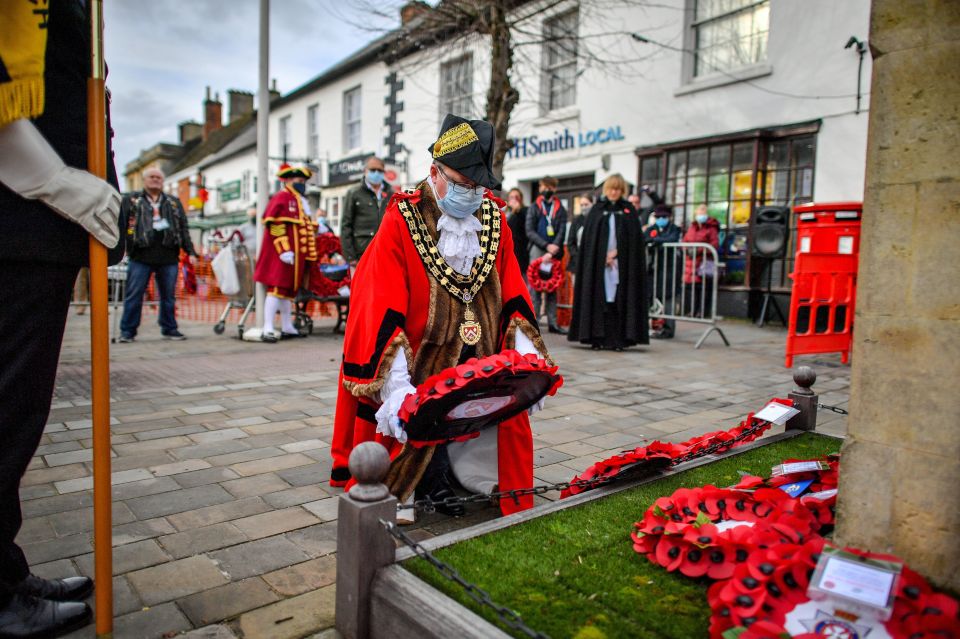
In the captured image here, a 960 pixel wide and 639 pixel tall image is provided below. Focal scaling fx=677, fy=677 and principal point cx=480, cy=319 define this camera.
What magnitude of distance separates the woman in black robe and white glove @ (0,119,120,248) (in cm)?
654

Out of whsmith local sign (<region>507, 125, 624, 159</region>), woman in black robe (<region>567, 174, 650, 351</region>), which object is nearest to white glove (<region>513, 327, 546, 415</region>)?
woman in black robe (<region>567, 174, 650, 351</region>)

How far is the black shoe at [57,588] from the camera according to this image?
6.58 feet

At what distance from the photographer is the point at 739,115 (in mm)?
11492

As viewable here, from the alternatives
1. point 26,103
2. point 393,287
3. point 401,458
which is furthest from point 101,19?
point 401,458

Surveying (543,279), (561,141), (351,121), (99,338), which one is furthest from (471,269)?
(351,121)

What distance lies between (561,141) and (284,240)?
27.3 feet

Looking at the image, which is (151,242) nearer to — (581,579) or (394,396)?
(394,396)

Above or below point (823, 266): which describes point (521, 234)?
above

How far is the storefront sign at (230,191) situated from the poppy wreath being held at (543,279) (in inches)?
1007

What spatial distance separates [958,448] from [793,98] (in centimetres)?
1057

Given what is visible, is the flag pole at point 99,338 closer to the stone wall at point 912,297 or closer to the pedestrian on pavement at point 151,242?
the stone wall at point 912,297

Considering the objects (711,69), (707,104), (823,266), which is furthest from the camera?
(711,69)

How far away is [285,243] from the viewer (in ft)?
26.6

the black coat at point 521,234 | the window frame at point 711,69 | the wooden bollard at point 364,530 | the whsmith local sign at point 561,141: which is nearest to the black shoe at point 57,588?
the wooden bollard at point 364,530
